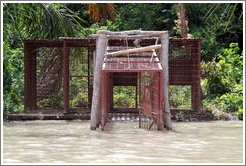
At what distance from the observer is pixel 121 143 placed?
28.1 feet

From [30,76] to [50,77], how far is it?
0.83 meters

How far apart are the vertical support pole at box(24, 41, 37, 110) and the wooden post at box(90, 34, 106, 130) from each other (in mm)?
3624

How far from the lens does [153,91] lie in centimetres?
1080

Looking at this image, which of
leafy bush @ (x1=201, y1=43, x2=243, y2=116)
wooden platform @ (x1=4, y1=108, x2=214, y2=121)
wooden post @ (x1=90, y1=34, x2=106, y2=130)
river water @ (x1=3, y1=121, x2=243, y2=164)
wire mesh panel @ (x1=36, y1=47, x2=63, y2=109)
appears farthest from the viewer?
wire mesh panel @ (x1=36, y1=47, x2=63, y2=109)

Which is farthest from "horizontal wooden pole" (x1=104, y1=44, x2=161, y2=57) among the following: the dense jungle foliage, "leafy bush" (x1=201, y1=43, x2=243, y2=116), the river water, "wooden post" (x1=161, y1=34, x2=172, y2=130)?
"leafy bush" (x1=201, y1=43, x2=243, y2=116)

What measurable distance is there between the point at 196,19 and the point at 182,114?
11.1 meters

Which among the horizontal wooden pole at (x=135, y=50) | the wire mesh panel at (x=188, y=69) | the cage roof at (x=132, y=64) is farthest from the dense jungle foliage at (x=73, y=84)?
the cage roof at (x=132, y=64)

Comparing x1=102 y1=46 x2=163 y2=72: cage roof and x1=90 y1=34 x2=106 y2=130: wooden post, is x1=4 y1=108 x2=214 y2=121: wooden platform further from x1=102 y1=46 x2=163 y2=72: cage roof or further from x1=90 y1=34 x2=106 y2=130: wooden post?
x1=102 y1=46 x2=163 y2=72: cage roof

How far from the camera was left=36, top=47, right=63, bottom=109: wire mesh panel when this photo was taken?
47.1 ft

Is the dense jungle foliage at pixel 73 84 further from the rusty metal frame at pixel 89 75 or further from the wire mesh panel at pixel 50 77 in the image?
the rusty metal frame at pixel 89 75

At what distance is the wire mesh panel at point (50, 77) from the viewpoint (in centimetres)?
1436

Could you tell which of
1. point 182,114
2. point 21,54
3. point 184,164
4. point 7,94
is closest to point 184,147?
point 184,164

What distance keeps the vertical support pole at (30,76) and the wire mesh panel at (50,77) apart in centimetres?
32

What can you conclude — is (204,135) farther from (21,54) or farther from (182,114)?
(21,54)
